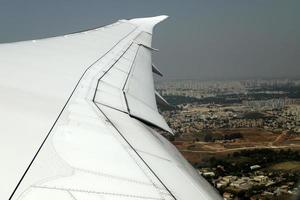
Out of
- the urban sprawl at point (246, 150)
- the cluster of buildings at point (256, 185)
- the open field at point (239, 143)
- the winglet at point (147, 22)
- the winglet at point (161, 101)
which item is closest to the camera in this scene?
the winglet at point (161, 101)

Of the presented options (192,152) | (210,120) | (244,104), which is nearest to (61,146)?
(192,152)

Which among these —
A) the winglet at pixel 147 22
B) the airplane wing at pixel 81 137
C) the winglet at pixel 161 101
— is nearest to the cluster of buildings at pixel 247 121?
the winglet at pixel 147 22

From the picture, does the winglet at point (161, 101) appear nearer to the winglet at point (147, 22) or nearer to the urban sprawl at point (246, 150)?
the urban sprawl at point (246, 150)

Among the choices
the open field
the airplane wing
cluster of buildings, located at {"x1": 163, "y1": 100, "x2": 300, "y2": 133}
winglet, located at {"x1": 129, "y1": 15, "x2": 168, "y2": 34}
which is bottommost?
cluster of buildings, located at {"x1": 163, "y1": 100, "x2": 300, "y2": 133}

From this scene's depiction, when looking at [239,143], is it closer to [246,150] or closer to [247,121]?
[246,150]

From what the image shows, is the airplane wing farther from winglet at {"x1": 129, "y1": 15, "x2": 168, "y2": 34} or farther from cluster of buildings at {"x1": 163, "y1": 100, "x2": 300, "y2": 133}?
cluster of buildings at {"x1": 163, "y1": 100, "x2": 300, "y2": 133}

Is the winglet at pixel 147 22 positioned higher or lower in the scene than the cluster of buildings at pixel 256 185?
higher

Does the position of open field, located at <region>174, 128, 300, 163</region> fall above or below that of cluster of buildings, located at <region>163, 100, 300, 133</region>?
above

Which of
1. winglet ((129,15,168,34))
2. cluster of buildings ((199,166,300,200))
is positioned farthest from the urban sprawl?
winglet ((129,15,168,34))
